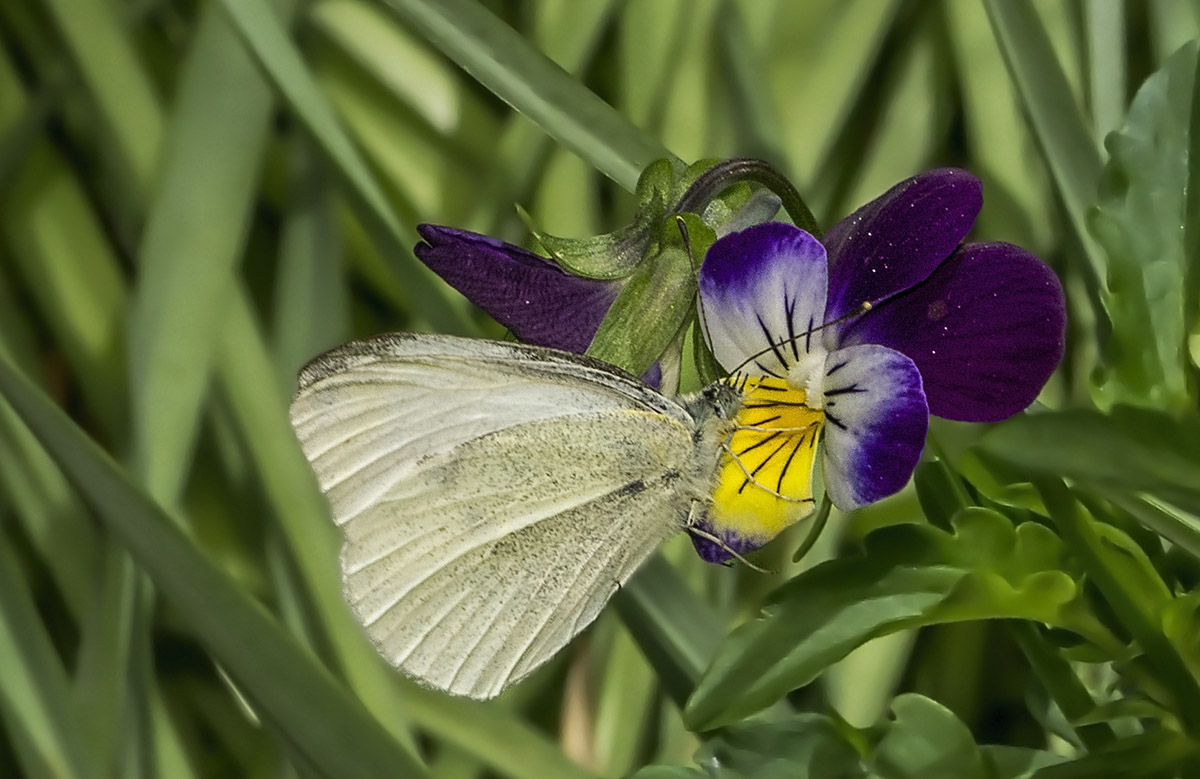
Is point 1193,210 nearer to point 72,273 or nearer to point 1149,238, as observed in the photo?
point 1149,238

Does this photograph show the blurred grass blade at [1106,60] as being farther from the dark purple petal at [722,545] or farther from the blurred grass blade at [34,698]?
the blurred grass blade at [34,698]

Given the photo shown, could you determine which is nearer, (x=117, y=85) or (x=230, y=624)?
(x=230, y=624)

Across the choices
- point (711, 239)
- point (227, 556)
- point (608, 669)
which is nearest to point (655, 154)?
point (711, 239)

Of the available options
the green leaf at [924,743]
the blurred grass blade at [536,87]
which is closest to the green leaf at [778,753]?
the green leaf at [924,743]

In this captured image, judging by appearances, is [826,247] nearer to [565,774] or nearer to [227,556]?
[565,774]

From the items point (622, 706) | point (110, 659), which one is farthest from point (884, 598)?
point (110, 659)

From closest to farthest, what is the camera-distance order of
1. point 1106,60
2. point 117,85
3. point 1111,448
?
point 1111,448, point 1106,60, point 117,85
